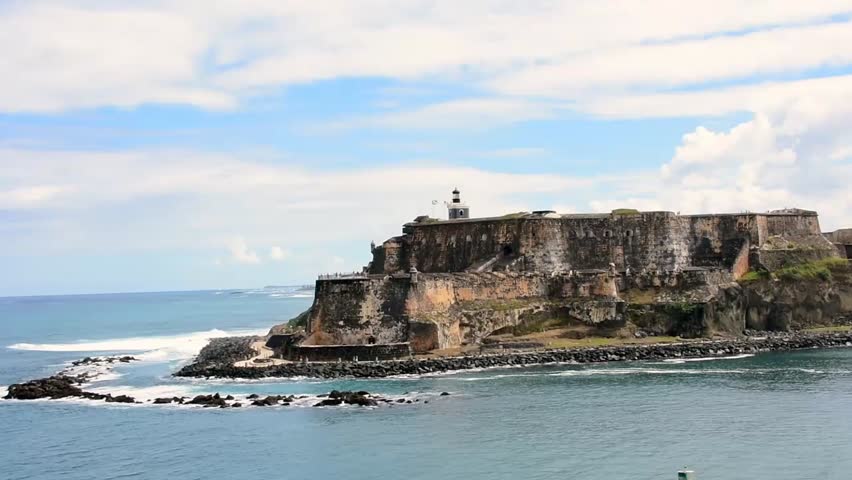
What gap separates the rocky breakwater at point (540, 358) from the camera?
46000 mm

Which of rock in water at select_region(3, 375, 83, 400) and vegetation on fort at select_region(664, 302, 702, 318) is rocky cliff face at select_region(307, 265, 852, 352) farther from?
rock in water at select_region(3, 375, 83, 400)

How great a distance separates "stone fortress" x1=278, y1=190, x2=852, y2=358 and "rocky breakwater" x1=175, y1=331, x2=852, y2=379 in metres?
2.03

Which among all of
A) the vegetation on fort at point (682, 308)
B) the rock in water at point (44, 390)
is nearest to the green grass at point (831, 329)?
the vegetation on fort at point (682, 308)

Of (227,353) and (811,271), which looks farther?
(811,271)

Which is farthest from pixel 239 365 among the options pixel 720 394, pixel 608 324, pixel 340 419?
pixel 720 394

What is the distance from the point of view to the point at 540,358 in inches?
1909

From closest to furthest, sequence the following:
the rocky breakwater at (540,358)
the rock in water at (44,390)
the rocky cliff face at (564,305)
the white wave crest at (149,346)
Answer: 1. the rock in water at (44,390)
2. the rocky breakwater at (540,358)
3. the rocky cliff face at (564,305)
4. the white wave crest at (149,346)

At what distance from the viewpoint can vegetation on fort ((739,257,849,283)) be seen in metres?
57.2

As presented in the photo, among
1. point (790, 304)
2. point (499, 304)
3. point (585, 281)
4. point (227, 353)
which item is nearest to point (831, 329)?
point (790, 304)

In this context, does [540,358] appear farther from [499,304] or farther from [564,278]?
[564,278]

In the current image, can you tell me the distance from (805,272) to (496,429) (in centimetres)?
3176

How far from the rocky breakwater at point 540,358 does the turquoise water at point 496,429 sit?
5.21ft

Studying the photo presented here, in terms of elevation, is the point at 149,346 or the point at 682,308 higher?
the point at 682,308

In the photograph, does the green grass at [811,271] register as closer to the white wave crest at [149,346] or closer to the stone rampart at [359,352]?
the stone rampart at [359,352]
